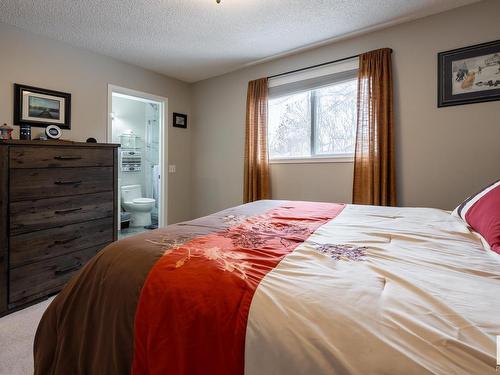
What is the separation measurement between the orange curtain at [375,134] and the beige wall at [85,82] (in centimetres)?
265

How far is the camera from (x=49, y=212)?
7.28 feet

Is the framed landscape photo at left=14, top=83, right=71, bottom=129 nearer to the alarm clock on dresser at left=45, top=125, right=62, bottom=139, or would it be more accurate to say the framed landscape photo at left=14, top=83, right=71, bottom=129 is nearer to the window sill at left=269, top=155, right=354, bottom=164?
the alarm clock on dresser at left=45, top=125, right=62, bottom=139

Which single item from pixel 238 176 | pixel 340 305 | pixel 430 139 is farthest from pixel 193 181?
pixel 340 305

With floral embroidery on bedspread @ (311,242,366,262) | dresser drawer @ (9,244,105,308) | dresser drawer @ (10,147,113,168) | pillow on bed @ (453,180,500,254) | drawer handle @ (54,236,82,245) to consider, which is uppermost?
dresser drawer @ (10,147,113,168)

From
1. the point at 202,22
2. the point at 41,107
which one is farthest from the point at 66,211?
the point at 202,22

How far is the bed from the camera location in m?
0.52

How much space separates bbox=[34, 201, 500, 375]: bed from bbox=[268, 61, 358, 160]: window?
1.86 m

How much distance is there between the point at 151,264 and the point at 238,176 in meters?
2.87

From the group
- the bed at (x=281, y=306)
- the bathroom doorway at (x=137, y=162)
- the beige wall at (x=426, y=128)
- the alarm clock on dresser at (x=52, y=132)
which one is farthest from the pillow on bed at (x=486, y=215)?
the bathroom doorway at (x=137, y=162)

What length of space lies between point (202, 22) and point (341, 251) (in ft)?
8.10

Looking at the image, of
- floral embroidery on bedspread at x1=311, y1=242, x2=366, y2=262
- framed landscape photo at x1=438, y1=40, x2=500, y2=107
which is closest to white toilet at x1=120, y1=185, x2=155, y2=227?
floral embroidery on bedspread at x1=311, y1=242, x2=366, y2=262

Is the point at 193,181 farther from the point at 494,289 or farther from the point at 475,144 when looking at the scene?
the point at 494,289

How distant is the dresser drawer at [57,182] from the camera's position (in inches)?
80.2

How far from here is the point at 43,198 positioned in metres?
2.19
